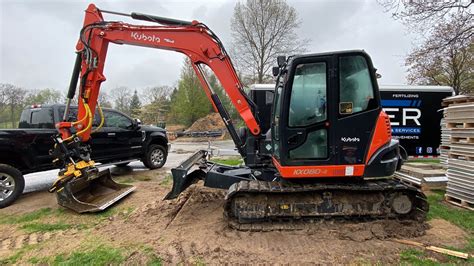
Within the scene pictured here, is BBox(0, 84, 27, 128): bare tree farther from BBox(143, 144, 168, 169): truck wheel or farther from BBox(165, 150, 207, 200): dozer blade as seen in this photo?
BBox(165, 150, 207, 200): dozer blade

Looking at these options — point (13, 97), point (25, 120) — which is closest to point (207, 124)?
point (13, 97)

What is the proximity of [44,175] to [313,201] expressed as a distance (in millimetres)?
8704

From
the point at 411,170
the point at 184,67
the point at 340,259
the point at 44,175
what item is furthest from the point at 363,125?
the point at 184,67

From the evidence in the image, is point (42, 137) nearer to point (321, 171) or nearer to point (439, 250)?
point (321, 171)

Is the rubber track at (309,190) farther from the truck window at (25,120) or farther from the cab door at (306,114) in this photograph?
the truck window at (25,120)

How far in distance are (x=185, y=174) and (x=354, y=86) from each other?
2.94 m

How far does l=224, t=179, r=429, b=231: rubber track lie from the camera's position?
4.03 meters

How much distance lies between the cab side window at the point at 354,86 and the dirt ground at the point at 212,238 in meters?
1.71

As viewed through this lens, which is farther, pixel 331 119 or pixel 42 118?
pixel 42 118

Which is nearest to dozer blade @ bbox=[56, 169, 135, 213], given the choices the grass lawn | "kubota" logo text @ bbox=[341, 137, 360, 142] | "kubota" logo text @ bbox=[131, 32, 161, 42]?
"kubota" logo text @ bbox=[131, 32, 161, 42]

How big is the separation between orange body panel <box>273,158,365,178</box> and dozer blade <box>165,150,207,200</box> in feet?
5.46

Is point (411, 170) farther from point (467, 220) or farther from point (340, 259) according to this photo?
point (340, 259)

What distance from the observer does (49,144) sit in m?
6.54

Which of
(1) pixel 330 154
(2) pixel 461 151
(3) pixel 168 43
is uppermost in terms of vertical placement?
(3) pixel 168 43
